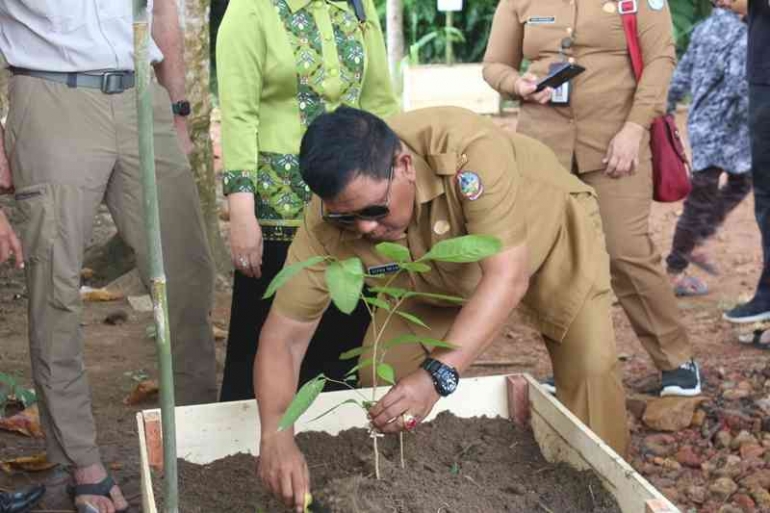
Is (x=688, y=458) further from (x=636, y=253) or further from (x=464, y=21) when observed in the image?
(x=464, y=21)

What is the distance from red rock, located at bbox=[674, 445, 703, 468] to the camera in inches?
150

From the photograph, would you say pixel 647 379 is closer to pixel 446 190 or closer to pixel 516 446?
pixel 516 446

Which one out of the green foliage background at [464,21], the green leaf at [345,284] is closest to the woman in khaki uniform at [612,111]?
the green leaf at [345,284]

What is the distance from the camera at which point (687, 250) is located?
6.39 metres

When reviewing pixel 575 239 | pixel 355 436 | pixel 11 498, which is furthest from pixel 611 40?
pixel 11 498

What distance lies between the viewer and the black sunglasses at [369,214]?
8.23 ft

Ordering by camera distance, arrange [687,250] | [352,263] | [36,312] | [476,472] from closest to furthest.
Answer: [352,263] → [476,472] → [36,312] → [687,250]

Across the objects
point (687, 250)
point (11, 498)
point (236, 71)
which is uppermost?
point (236, 71)

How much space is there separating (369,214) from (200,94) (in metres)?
3.03

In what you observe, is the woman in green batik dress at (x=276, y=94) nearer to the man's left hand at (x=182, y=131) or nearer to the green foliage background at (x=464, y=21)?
the man's left hand at (x=182, y=131)

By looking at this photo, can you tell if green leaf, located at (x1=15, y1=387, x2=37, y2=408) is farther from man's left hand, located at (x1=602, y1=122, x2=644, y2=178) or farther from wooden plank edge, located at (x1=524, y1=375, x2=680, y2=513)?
man's left hand, located at (x1=602, y1=122, x2=644, y2=178)

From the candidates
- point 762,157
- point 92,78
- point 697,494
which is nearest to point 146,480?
point 92,78

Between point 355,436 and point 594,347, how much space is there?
731 mm

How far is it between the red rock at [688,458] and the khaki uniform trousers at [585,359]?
643 mm
